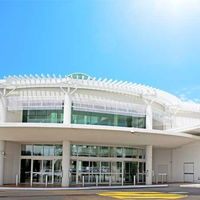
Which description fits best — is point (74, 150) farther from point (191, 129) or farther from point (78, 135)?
point (191, 129)

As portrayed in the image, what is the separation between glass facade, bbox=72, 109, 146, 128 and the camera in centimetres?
2595

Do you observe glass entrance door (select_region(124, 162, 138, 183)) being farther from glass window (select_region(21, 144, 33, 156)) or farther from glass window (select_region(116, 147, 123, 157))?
glass window (select_region(21, 144, 33, 156))

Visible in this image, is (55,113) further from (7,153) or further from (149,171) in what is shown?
(149,171)

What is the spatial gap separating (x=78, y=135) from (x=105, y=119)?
3.61 meters

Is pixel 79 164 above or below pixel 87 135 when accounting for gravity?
below

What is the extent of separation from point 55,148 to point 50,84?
4859mm

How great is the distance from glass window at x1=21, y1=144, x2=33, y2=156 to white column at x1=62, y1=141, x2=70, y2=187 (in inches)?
141


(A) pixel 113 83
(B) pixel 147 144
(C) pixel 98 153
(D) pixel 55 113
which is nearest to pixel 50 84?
(D) pixel 55 113

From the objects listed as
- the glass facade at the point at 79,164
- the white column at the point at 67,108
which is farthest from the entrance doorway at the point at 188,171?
the white column at the point at 67,108

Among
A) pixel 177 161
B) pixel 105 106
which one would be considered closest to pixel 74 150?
pixel 105 106

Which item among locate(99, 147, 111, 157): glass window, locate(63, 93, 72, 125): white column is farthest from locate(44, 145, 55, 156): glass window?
locate(99, 147, 111, 157): glass window

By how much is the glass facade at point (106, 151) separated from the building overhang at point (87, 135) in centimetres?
59

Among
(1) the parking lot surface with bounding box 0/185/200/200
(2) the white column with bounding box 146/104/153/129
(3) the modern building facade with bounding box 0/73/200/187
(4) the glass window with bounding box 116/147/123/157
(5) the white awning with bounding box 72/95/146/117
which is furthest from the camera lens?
(4) the glass window with bounding box 116/147/123/157

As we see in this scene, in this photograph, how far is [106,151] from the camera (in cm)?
2716
